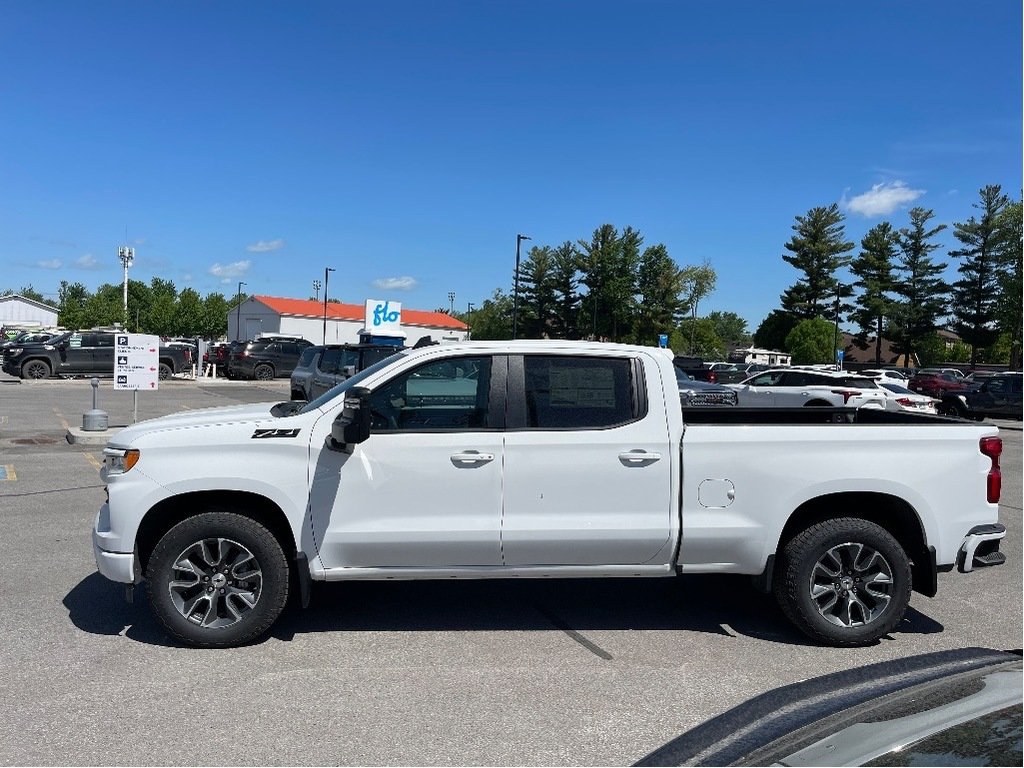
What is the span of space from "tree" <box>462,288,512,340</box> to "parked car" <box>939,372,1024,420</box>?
54444 mm

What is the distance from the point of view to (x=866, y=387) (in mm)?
21203

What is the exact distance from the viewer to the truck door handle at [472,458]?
16.3 ft

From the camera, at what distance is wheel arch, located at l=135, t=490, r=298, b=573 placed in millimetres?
5000

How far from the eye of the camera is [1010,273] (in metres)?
66.1

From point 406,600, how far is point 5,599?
8.70ft

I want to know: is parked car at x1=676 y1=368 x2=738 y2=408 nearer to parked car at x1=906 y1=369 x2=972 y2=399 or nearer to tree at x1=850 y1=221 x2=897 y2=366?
parked car at x1=906 y1=369 x2=972 y2=399

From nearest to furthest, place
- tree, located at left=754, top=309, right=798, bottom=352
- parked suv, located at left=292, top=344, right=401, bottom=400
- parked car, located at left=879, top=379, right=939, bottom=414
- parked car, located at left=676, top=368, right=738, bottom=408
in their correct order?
parked car, located at left=676, top=368, right=738, bottom=408
parked suv, located at left=292, top=344, right=401, bottom=400
parked car, located at left=879, top=379, right=939, bottom=414
tree, located at left=754, top=309, right=798, bottom=352

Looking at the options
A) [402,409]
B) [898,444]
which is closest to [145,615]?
[402,409]

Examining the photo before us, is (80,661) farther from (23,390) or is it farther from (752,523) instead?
(23,390)

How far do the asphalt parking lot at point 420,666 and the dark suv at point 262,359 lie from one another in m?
29.8

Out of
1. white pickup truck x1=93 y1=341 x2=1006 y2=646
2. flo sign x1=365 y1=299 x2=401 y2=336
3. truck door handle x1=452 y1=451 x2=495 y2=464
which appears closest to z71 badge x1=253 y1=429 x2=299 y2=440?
white pickup truck x1=93 y1=341 x2=1006 y2=646

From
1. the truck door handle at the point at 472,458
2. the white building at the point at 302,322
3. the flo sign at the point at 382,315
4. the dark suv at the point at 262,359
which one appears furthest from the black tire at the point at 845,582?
the white building at the point at 302,322

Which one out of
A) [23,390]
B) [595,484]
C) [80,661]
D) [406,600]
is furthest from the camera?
[23,390]

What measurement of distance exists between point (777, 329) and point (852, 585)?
85.7m
